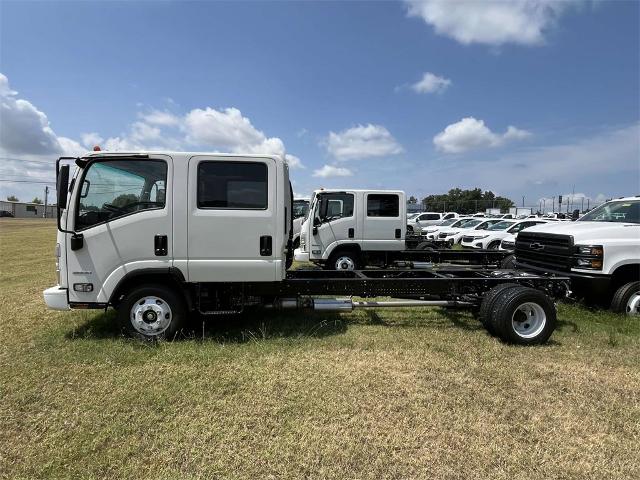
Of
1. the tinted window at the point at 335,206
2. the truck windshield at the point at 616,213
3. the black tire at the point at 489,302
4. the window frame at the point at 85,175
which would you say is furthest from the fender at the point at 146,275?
the truck windshield at the point at 616,213

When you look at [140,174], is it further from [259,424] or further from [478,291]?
[478,291]

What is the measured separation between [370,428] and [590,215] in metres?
6.61

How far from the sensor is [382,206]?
1052cm

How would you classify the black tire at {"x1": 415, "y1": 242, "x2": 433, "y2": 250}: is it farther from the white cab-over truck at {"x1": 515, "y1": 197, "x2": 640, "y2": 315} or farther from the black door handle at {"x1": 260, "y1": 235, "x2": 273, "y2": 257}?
the black door handle at {"x1": 260, "y1": 235, "x2": 273, "y2": 257}

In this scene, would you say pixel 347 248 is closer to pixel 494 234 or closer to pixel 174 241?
pixel 174 241

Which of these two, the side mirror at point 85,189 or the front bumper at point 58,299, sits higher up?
the side mirror at point 85,189

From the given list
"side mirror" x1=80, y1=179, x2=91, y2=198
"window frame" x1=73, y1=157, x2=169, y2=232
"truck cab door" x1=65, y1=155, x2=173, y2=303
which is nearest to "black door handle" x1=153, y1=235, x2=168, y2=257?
"truck cab door" x1=65, y1=155, x2=173, y2=303

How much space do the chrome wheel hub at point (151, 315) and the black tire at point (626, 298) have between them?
20.4 feet

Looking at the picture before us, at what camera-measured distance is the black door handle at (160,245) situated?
4.78 meters

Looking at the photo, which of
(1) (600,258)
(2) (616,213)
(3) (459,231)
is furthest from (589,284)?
(3) (459,231)

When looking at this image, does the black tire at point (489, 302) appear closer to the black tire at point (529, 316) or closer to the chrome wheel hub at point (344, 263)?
the black tire at point (529, 316)

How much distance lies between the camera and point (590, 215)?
7523mm

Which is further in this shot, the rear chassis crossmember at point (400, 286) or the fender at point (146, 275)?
the rear chassis crossmember at point (400, 286)

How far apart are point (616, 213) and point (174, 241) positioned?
7.10 m
